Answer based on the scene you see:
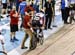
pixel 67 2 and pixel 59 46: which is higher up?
pixel 67 2

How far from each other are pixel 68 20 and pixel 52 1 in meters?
3.04

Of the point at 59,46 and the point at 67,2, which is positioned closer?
the point at 59,46

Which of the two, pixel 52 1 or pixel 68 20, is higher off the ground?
pixel 52 1

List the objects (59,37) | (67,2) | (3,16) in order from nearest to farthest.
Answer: (59,37) < (67,2) < (3,16)

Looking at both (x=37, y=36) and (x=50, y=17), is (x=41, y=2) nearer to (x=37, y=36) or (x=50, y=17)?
(x=50, y=17)

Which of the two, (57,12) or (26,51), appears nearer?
(26,51)

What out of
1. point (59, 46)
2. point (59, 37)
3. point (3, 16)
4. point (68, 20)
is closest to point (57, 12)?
point (68, 20)

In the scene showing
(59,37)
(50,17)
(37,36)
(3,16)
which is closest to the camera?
(37,36)

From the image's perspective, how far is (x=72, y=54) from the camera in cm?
1446

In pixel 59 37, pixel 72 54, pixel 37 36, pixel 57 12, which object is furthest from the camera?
pixel 57 12

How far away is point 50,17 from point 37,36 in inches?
141

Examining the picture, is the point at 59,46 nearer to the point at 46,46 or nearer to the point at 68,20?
the point at 46,46

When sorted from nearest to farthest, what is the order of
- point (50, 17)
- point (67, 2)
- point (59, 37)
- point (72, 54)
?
point (72, 54)
point (59, 37)
point (50, 17)
point (67, 2)

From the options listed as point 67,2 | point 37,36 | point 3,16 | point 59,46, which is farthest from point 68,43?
point 3,16
